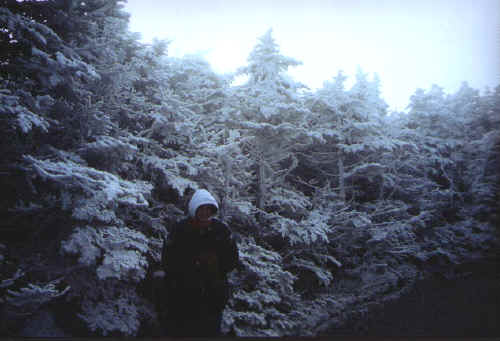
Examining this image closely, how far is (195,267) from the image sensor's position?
3066 millimetres

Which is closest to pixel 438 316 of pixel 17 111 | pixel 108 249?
pixel 108 249

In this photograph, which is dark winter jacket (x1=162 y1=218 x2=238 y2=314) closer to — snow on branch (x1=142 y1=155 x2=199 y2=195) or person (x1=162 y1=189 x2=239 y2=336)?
person (x1=162 y1=189 x2=239 y2=336)

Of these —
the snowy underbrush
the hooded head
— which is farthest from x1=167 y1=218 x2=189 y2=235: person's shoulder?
the snowy underbrush

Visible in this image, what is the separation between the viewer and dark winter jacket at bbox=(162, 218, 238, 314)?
9.92 ft

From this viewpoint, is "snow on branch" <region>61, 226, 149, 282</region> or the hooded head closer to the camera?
the hooded head

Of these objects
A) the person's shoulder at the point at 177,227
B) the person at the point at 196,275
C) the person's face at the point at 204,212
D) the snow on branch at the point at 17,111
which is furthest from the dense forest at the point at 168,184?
the person's face at the point at 204,212

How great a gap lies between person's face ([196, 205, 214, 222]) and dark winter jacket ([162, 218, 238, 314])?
0.12 meters

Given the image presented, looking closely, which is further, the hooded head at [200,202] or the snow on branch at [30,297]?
the snow on branch at [30,297]

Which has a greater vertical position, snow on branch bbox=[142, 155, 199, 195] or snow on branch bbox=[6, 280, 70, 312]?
snow on branch bbox=[142, 155, 199, 195]

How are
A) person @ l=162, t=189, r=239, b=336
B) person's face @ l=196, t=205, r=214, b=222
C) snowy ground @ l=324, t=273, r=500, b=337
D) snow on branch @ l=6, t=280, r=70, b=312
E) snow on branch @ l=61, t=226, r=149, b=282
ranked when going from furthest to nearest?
1. snowy ground @ l=324, t=273, r=500, b=337
2. snow on branch @ l=61, t=226, r=149, b=282
3. snow on branch @ l=6, t=280, r=70, b=312
4. person's face @ l=196, t=205, r=214, b=222
5. person @ l=162, t=189, r=239, b=336

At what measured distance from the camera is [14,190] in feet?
15.7

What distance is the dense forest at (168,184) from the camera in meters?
4.42

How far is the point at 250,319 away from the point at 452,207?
11995 mm

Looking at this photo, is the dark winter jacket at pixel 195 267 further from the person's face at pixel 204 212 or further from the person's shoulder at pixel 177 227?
the person's face at pixel 204 212
